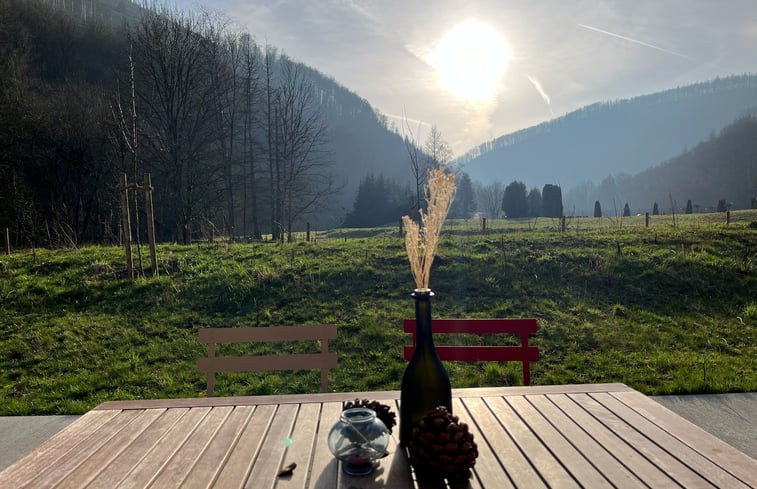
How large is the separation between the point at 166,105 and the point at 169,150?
159cm

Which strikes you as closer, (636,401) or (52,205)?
(636,401)

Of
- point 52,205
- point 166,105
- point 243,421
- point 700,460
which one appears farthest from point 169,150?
point 700,460

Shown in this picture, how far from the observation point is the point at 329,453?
1561 millimetres

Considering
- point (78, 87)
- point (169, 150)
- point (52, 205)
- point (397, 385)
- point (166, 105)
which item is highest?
point (78, 87)

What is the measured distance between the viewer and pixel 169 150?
632 inches

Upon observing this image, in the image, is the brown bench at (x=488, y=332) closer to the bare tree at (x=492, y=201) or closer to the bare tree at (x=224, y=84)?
the bare tree at (x=224, y=84)

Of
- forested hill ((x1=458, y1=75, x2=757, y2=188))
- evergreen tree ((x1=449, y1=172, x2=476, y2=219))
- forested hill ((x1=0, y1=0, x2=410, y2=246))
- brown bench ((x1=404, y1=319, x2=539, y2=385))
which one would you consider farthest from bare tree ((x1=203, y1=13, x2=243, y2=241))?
forested hill ((x1=458, y1=75, x2=757, y2=188))

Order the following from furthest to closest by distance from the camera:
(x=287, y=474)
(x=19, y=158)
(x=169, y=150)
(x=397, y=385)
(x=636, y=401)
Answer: (x=19, y=158) → (x=169, y=150) → (x=397, y=385) → (x=636, y=401) → (x=287, y=474)

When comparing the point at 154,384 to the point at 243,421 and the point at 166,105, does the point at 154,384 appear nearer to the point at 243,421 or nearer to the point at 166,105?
the point at 243,421

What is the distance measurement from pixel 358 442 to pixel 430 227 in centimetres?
69

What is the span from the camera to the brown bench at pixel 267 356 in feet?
8.99

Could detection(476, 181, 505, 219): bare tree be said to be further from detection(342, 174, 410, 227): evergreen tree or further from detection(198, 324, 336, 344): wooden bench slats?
detection(198, 324, 336, 344): wooden bench slats

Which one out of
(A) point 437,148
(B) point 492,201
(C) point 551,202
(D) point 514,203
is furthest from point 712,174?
(A) point 437,148

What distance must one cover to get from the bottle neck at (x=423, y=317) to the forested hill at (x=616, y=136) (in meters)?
130
